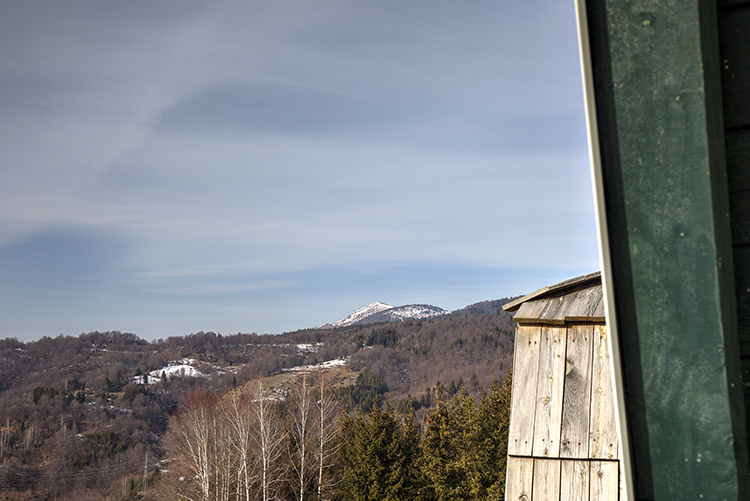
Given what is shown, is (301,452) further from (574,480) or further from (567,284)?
(567,284)

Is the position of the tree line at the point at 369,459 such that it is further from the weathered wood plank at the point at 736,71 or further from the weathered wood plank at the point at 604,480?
the weathered wood plank at the point at 736,71

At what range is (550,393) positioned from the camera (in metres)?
3.39

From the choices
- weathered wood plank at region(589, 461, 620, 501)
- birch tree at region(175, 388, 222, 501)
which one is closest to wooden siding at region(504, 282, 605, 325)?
weathered wood plank at region(589, 461, 620, 501)

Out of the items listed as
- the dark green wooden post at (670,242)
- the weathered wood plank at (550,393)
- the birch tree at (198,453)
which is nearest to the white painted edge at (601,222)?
the dark green wooden post at (670,242)

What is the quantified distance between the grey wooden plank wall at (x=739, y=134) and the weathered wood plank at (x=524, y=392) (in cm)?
286

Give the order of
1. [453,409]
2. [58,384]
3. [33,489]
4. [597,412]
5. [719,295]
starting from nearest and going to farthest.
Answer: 1. [719,295]
2. [597,412]
3. [453,409]
4. [33,489]
5. [58,384]

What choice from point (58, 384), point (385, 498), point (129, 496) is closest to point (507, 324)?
point (129, 496)

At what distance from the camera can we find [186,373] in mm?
102438

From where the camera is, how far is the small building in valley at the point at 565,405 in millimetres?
3211

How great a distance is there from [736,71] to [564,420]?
9.78ft

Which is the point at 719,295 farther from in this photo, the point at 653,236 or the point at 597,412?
the point at 597,412

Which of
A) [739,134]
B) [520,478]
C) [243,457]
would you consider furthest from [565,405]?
[243,457]

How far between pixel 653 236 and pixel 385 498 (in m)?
27.1

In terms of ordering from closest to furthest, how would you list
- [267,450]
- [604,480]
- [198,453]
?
1. [604,480]
2. [267,450]
3. [198,453]
